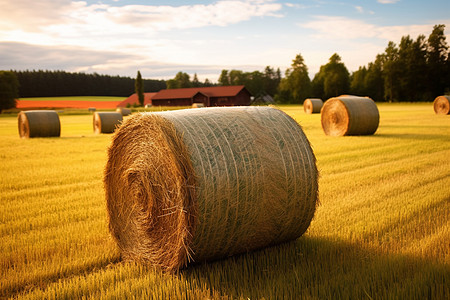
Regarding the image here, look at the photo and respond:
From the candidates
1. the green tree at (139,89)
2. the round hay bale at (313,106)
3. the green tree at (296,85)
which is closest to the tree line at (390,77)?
the green tree at (296,85)

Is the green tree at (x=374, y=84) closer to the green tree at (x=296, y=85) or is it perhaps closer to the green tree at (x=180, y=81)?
the green tree at (x=296, y=85)

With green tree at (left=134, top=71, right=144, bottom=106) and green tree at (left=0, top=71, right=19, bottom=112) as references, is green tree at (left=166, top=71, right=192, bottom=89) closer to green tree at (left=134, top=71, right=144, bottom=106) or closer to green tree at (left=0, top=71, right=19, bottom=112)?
green tree at (left=134, top=71, right=144, bottom=106)

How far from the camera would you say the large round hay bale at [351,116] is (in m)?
18.3

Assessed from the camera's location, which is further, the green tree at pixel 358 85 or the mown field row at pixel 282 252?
the green tree at pixel 358 85

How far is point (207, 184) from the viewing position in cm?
467

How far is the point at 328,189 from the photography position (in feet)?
27.8

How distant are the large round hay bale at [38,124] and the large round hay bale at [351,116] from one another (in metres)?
14.0

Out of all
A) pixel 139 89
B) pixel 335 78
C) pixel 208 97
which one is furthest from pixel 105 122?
pixel 139 89

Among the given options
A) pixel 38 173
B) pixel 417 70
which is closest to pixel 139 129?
pixel 38 173

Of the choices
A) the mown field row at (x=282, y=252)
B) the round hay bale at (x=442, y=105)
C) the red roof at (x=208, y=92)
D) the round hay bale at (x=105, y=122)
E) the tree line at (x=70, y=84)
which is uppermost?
the tree line at (x=70, y=84)

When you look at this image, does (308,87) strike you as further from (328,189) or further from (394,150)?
(328,189)

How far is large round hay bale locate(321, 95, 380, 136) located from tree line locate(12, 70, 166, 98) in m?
98.6

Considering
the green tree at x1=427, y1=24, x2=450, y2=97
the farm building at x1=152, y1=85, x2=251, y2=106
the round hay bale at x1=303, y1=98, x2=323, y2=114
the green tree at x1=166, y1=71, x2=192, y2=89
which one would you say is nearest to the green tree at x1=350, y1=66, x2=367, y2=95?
the green tree at x1=427, y1=24, x2=450, y2=97

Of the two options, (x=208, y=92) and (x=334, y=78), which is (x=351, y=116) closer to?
(x=208, y=92)
